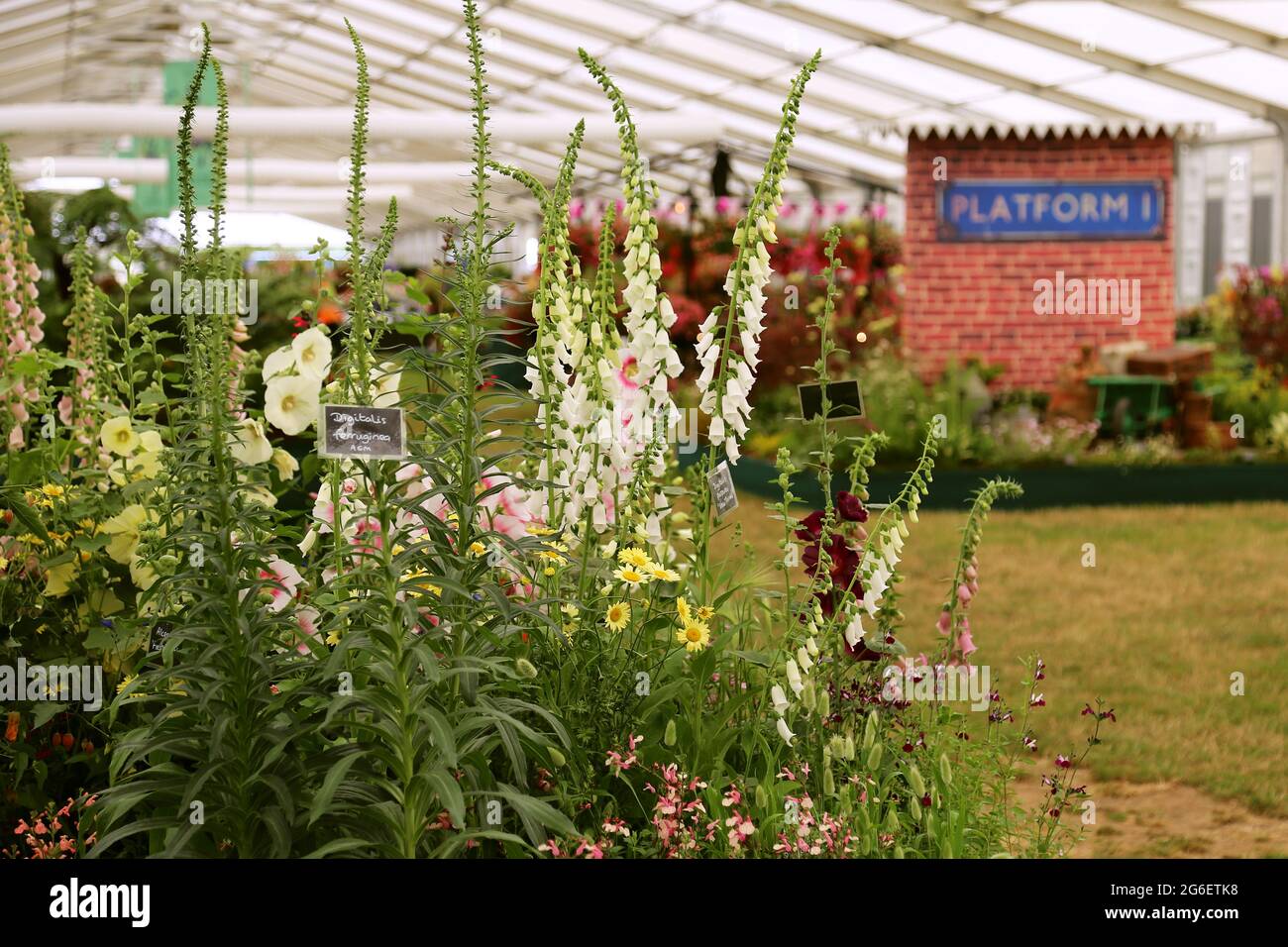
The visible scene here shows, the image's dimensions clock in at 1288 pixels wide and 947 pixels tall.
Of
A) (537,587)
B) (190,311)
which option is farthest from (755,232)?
(190,311)

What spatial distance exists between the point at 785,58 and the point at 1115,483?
4.94 metres

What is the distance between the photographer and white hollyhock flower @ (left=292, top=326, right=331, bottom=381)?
2.45m

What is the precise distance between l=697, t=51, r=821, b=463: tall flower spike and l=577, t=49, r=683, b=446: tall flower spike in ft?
0.26

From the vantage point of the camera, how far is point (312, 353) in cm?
247

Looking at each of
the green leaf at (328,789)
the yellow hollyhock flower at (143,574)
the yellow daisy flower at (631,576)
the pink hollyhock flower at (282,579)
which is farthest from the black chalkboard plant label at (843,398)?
the yellow hollyhock flower at (143,574)

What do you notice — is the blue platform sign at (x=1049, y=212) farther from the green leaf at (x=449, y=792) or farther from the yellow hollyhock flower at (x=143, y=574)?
the green leaf at (x=449, y=792)

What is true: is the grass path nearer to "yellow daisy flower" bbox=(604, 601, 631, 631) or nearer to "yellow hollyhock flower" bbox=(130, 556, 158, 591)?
"yellow daisy flower" bbox=(604, 601, 631, 631)

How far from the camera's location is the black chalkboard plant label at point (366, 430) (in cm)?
201

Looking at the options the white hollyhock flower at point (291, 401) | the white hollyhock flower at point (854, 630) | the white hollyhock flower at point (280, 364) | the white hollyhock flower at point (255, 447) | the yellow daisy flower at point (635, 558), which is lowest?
the white hollyhock flower at point (854, 630)

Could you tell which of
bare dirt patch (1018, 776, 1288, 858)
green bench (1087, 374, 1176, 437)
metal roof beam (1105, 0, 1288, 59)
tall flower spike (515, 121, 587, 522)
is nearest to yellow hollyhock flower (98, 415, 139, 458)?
tall flower spike (515, 121, 587, 522)

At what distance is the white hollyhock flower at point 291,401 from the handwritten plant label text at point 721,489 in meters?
0.73
